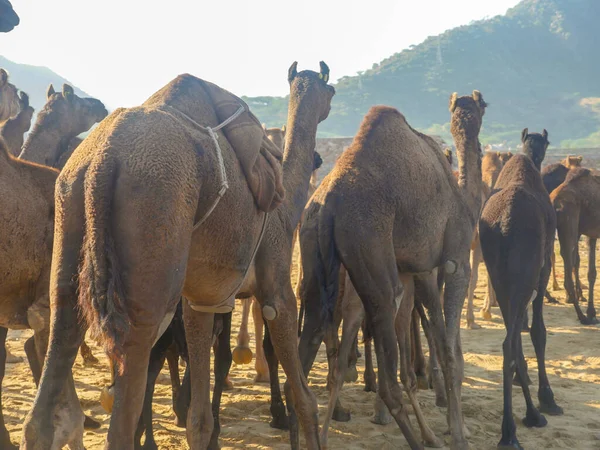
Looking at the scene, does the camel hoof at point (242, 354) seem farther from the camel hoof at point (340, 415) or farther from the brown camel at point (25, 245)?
the brown camel at point (25, 245)

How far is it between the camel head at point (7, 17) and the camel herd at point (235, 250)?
17 mm

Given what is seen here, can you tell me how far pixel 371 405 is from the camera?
272 inches

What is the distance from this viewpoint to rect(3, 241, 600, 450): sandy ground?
588 centimetres

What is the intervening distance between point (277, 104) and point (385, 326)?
97.7 metres

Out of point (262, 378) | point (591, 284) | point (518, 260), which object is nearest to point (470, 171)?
point (518, 260)

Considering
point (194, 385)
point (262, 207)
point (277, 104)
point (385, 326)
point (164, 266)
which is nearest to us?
point (164, 266)

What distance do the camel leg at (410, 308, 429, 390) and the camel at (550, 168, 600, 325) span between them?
5.12 meters

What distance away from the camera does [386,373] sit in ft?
17.7

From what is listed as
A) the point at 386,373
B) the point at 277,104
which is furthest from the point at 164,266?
the point at 277,104

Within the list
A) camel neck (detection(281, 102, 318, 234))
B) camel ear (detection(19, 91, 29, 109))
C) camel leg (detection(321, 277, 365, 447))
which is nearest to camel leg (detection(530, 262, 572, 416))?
camel leg (detection(321, 277, 365, 447))

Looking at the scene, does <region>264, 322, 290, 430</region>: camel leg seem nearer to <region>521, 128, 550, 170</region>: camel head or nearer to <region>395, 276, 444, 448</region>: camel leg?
<region>395, 276, 444, 448</region>: camel leg

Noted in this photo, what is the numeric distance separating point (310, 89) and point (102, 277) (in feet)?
11.3

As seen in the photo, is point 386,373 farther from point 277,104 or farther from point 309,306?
point 277,104

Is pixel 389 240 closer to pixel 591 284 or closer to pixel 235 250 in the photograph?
pixel 235 250
